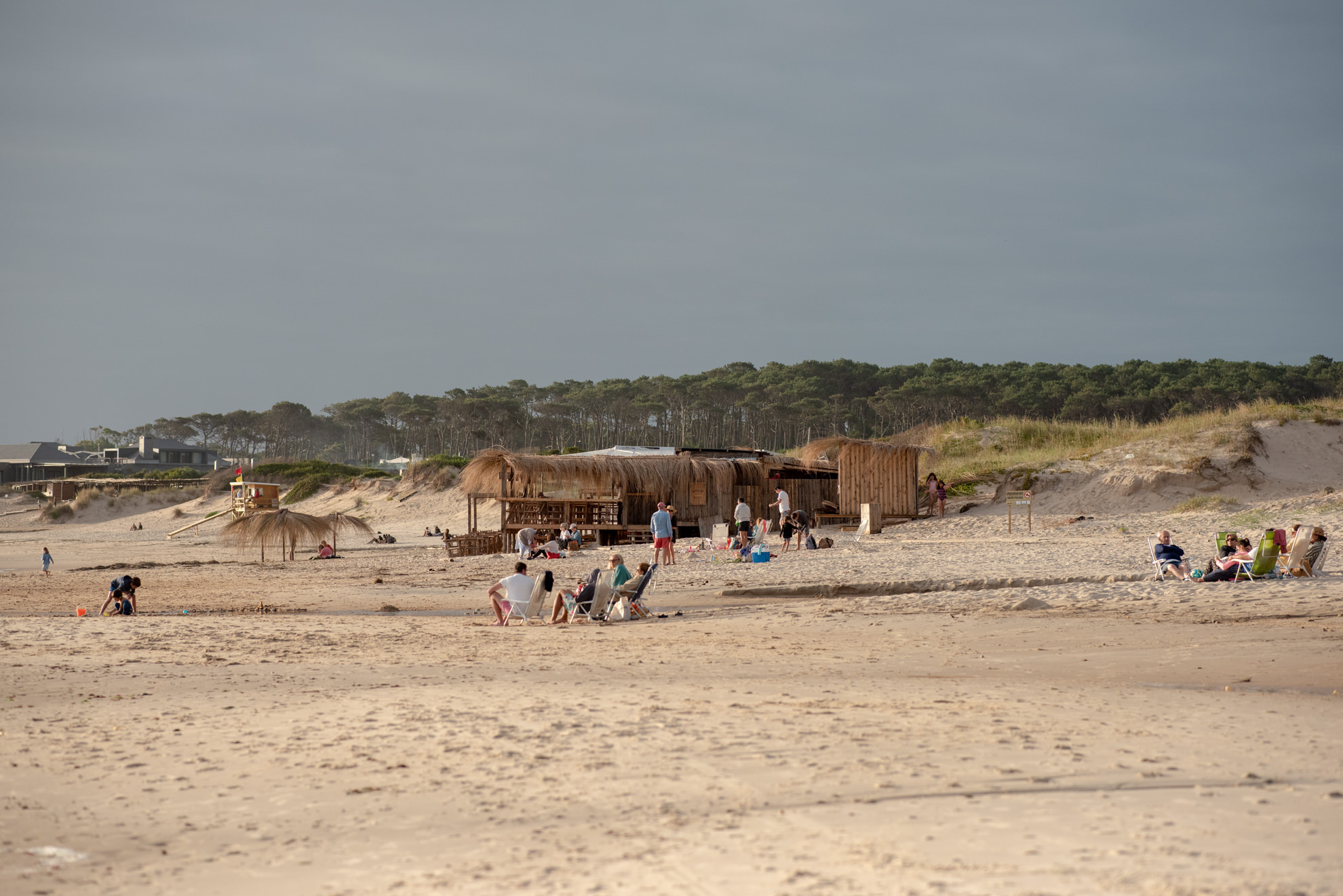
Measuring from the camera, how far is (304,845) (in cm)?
397

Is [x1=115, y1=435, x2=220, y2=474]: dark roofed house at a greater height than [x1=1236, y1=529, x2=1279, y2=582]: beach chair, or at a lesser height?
greater

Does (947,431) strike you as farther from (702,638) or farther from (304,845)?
(304,845)

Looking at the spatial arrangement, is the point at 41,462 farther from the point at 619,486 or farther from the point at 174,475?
the point at 619,486

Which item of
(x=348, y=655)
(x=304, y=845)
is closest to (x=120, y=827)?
(x=304, y=845)

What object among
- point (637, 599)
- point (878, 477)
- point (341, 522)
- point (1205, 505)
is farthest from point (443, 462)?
point (637, 599)

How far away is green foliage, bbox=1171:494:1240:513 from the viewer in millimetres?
22484

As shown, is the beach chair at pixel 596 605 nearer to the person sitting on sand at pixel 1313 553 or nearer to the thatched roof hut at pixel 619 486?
the person sitting on sand at pixel 1313 553

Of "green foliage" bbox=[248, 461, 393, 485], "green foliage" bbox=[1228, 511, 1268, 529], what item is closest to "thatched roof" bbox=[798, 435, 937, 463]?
"green foliage" bbox=[1228, 511, 1268, 529]

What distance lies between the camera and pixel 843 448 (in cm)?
2512

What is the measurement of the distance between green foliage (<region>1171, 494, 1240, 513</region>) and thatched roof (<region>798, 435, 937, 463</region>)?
6265 millimetres

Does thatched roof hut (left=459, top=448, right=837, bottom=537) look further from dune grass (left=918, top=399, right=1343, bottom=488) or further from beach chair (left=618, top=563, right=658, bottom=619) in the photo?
beach chair (left=618, top=563, right=658, bottom=619)

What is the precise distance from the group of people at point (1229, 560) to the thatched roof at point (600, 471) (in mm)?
14497

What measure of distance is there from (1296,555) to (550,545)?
1442 cm

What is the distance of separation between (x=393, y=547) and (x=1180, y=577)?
23.3 metres
